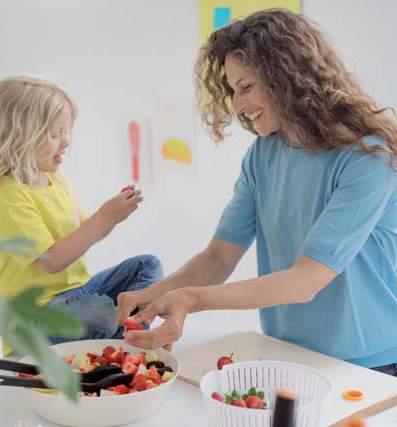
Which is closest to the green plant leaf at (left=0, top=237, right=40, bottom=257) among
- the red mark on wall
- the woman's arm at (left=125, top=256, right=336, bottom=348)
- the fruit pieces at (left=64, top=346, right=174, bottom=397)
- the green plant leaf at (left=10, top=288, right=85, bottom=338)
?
the green plant leaf at (left=10, top=288, right=85, bottom=338)

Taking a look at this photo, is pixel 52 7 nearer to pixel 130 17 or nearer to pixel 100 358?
pixel 130 17

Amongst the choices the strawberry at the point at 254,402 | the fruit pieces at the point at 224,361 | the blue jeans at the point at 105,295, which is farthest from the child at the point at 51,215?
the strawberry at the point at 254,402

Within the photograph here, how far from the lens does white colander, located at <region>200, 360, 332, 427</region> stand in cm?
81

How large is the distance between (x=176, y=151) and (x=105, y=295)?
3.24 feet

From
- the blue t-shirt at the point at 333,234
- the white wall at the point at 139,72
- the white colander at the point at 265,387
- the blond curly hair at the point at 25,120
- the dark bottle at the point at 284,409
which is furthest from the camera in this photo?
the white wall at the point at 139,72

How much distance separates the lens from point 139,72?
7.45 ft

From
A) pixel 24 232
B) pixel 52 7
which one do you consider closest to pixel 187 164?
pixel 52 7

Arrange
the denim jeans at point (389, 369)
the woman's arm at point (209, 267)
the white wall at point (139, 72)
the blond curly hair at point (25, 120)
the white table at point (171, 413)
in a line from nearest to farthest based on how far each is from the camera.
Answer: the white table at point (171, 413) → the denim jeans at point (389, 369) → the woman's arm at point (209, 267) → the blond curly hair at point (25, 120) → the white wall at point (139, 72)

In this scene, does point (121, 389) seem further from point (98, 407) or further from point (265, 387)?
point (265, 387)

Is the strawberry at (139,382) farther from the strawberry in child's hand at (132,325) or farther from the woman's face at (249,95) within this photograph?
the woman's face at (249,95)

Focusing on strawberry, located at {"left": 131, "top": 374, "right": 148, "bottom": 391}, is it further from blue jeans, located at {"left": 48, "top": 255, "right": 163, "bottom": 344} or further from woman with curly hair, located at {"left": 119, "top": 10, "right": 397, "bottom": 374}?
blue jeans, located at {"left": 48, "top": 255, "right": 163, "bottom": 344}

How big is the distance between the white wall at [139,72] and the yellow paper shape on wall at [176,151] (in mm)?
40

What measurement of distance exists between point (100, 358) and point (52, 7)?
1.38m

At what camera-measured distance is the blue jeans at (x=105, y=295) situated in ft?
4.58
